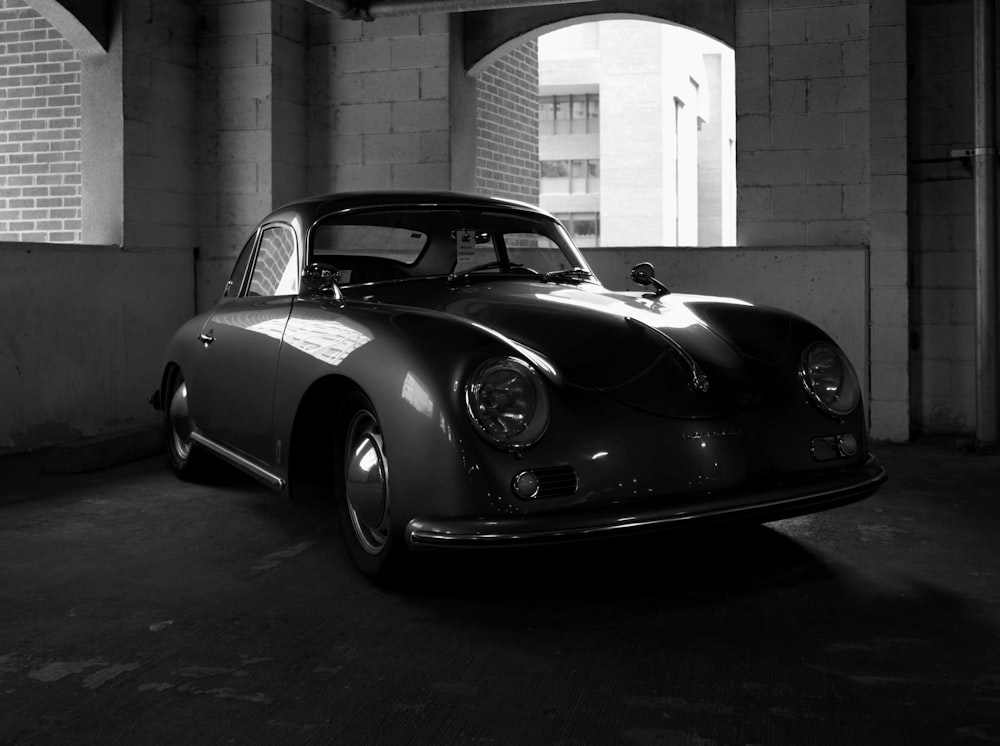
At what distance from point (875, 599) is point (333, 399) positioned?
186 cm

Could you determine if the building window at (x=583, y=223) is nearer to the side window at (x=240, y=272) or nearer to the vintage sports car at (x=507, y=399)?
the side window at (x=240, y=272)

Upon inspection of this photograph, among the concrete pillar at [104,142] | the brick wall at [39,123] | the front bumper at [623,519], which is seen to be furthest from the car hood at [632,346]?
the brick wall at [39,123]

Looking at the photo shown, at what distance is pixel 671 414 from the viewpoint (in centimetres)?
295

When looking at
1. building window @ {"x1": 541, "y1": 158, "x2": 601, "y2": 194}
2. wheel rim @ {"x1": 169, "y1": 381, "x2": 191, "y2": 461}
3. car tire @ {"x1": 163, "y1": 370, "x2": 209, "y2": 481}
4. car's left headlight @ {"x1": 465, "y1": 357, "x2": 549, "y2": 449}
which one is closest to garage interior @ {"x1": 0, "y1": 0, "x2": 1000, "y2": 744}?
car tire @ {"x1": 163, "y1": 370, "x2": 209, "y2": 481}

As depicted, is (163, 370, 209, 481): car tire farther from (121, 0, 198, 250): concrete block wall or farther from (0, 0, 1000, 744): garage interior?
(121, 0, 198, 250): concrete block wall

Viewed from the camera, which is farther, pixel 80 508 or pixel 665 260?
pixel 665 260

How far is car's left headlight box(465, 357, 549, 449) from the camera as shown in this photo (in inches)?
110

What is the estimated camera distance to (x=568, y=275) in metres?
4.20

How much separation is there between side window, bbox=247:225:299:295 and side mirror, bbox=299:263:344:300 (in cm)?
12

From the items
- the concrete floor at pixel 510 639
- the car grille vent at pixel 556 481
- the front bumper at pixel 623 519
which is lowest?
the concrete floor at pixel 510 639

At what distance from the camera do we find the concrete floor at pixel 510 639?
7.43ft

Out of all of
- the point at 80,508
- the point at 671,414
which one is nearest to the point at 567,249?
the point at 671,414

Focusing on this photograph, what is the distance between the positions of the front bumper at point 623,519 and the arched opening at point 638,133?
2671 centimetres

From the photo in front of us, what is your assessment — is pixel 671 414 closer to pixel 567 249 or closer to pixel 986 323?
pixel 567 249
